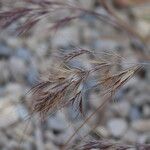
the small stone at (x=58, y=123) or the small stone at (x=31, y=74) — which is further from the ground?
the small stone at (x=31, y=74)

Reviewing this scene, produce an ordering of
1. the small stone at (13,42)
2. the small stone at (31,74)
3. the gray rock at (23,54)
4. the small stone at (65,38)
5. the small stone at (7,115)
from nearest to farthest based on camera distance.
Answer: the small stone at (7,115) → the small stone at (31,74) → the gray rock at (23,54) → the small stone at (13,42) → the small stone at (65,38)

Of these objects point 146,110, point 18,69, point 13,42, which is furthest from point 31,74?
point 146,110

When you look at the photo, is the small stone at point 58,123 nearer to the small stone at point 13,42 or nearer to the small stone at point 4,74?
the small stone at point 4,74

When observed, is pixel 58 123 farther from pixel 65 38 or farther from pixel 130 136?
pixel 65 38

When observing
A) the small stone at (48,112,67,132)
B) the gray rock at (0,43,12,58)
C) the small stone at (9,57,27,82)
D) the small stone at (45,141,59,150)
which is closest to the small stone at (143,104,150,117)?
the small stone at (48,112,67,132)

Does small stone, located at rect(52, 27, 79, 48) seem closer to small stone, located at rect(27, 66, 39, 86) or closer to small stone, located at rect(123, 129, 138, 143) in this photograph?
small stone, located at rect(27, 66, 39, 86)

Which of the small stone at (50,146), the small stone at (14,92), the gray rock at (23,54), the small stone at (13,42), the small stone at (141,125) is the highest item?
the small stone at (13,42)

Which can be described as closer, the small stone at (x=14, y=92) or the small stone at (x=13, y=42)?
the small stone at (x=14, y=92)

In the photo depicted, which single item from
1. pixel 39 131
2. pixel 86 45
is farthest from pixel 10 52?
pixel 39 131

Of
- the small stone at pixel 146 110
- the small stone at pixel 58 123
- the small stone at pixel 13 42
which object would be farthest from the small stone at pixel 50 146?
the small stone at pixel 13 42
